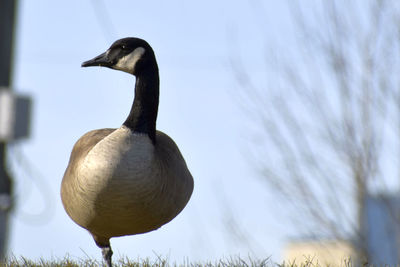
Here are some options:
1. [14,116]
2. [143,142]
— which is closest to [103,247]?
[143,142]

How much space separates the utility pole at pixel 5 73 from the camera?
9781 mm

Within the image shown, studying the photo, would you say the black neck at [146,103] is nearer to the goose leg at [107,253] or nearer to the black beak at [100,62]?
the black beak at [100,62]

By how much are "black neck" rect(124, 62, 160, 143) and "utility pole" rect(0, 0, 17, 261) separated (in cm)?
461

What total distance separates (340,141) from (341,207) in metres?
0.88

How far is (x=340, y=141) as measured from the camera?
1012 centimetres

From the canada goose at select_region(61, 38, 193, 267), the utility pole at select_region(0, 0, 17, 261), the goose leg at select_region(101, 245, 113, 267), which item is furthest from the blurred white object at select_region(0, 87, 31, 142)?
the goose leg at select_region(101, 245, 113, 267)

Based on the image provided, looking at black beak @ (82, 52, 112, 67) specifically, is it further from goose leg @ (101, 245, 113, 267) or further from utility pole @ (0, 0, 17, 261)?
utility pole @ (0, 0, 17, 261)

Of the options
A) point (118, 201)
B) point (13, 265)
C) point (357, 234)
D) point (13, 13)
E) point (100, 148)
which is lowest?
point (357, 234)

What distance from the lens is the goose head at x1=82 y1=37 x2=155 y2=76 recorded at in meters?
5.70

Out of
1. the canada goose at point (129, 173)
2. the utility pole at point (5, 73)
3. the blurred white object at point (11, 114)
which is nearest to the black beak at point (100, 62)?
the canada goose at point (129, 173)

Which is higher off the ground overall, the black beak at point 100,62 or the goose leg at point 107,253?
the black beak at point 100,62

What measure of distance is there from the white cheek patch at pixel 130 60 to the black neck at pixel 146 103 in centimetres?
9

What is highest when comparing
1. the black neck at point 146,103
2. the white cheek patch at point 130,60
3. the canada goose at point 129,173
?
the white cheek patch at point 130,60

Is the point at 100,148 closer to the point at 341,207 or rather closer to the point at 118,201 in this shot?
the point at 118,201
